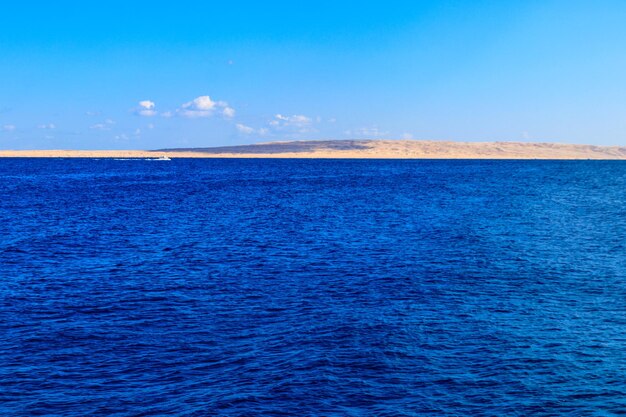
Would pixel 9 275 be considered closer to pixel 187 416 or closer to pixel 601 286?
pixel 187 416

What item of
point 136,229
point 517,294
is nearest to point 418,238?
point 517,294

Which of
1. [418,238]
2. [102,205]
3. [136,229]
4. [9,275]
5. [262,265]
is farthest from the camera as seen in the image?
[102,205]

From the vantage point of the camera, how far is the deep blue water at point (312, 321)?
67.5ft

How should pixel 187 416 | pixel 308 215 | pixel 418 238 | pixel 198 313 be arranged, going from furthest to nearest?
pixel 308 215 → pixel 418 238 → pixel 198 313 → pixel 187 416

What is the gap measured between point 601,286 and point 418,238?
19800 mm

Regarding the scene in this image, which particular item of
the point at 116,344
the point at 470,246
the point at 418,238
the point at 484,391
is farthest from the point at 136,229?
the point at 484,391

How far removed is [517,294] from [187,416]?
66.6 feet

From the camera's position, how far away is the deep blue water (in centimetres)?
2058

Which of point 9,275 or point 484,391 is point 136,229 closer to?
point 9,275

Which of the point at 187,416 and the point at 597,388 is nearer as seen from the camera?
the point at 187,416

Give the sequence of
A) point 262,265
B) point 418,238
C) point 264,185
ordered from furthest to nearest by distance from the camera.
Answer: point 264,185
point 418,238
point 262,265

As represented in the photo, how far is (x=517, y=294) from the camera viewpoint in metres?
33.4

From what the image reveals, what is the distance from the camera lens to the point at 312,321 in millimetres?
28312

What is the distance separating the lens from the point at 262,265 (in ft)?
137
